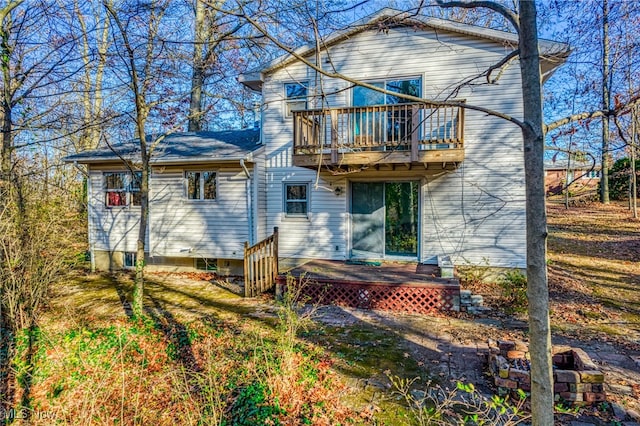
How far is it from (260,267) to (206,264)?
120 inches

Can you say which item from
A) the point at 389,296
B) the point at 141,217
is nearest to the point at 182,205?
the point at 141,217

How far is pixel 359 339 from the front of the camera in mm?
5668

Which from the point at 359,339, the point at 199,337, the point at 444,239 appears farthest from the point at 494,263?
the point at 199,337

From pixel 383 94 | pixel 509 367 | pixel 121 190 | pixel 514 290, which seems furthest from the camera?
pixel 121 190

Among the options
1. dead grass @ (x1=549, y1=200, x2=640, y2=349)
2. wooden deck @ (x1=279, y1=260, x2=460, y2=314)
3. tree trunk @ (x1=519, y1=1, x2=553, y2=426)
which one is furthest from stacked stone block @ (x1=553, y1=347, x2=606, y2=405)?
wooden deck @ (x1=279, y1=260, x2=460, y2=314)

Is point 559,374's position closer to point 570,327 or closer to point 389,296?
point 570,327

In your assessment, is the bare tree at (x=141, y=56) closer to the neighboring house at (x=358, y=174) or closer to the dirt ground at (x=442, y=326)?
the dirt ground at (x=442, y=326)

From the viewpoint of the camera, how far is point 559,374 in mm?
3703

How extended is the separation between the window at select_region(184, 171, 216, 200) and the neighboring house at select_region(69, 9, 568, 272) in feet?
0.10

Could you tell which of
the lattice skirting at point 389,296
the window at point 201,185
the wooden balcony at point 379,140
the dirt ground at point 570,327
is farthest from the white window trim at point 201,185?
the dirt ground at point 570,327

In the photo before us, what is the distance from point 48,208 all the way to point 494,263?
359 inches

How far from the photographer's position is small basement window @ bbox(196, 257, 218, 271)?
416 inches

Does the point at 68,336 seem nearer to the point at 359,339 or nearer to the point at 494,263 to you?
the point at 359,339

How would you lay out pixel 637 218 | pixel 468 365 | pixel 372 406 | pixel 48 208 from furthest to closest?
pixel 637 218, pixel 48 208, pixel 468 365, pixel 372 406
